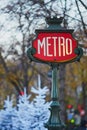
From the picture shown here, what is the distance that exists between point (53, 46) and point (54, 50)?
0.34 ft

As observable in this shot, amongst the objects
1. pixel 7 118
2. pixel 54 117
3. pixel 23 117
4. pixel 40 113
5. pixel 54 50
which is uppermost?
pixel 54 50

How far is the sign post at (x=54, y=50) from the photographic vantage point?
1299 centimetres

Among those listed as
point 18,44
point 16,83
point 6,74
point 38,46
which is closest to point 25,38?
point 18,44

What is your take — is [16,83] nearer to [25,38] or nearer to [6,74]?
[6,74]

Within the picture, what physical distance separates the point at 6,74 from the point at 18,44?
2.37m

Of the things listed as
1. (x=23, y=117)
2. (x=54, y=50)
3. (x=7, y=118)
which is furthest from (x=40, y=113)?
(x=54, y=50)

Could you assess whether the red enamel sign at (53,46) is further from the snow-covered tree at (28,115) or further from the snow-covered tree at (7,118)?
the snow-covered tree at (7,118)

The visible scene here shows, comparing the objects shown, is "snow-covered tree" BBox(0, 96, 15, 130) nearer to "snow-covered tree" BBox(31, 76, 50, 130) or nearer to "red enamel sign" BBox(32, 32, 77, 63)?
"snow-covered tree" BBox(31, 76, 50, 130)

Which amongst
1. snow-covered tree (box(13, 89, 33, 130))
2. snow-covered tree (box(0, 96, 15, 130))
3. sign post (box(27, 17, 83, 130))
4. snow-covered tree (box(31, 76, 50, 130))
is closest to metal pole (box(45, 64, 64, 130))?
sign post (box(27, 17, 83, 130))

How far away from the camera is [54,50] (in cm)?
1305

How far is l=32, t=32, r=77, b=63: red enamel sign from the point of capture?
42.7 feet

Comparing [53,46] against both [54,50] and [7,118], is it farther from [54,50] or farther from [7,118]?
[7,118]

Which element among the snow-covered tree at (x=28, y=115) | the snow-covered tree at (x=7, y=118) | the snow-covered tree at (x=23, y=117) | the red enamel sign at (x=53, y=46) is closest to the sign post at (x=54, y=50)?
the red enamel sign at (x=53, y=46)

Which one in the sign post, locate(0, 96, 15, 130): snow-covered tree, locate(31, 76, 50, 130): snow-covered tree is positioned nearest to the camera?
the sign post
